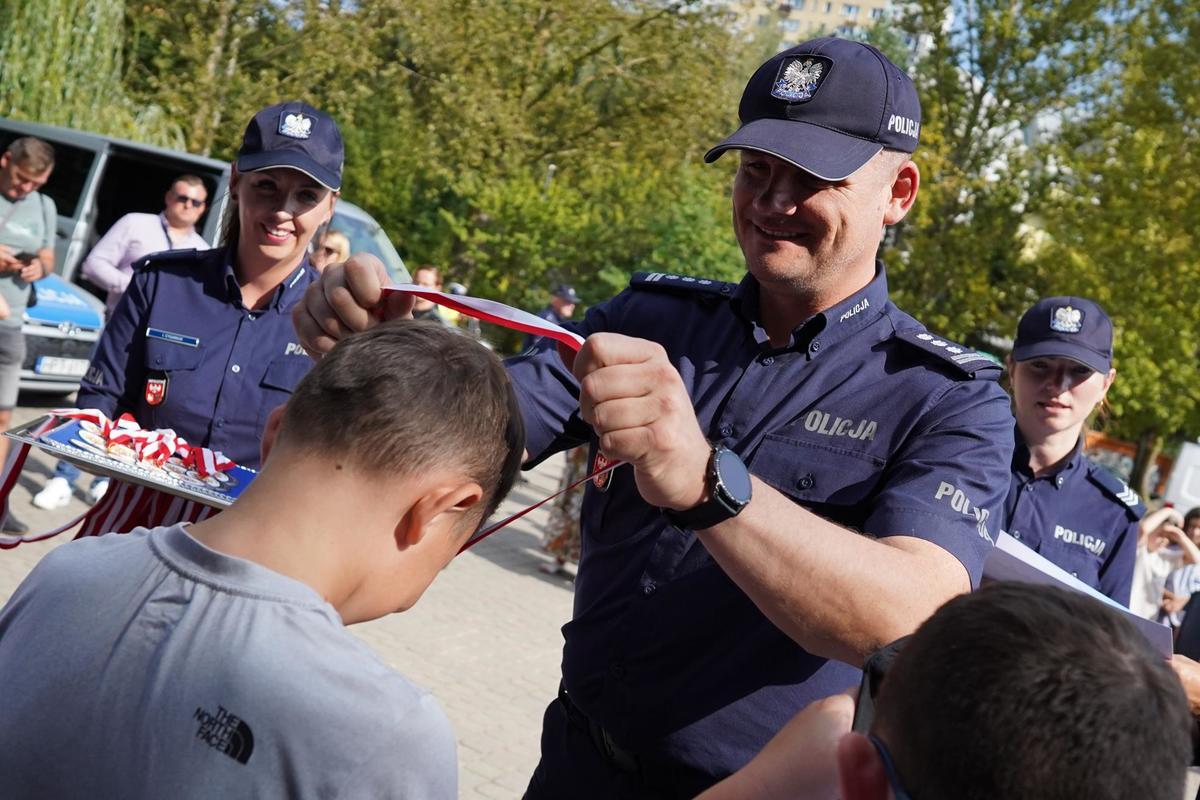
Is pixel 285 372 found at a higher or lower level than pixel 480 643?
higher

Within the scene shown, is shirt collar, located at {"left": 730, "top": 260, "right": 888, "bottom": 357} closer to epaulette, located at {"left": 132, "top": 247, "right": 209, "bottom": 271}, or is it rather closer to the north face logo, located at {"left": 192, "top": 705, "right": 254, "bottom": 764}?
the north face logo, located at {"left": 192, "top": 705, "right": 254, "bottom": 764}

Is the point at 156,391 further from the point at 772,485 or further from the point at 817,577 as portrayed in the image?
the point at 817,577

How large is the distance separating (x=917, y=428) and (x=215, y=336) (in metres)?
2.48

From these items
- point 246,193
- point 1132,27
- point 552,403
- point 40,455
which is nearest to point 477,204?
point 1132,27

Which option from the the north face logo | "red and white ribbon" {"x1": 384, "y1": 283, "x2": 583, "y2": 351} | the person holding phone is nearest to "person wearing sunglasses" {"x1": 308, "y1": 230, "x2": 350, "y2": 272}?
the person holding phone

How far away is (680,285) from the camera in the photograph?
2670 mm

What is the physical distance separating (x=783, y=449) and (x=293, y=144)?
222 cm

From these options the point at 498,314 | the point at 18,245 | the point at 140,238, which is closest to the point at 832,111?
the point at 498,314

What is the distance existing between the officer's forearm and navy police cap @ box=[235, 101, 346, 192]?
2.42m

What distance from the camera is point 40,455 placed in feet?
31.8

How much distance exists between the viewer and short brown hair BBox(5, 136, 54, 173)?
7.05m

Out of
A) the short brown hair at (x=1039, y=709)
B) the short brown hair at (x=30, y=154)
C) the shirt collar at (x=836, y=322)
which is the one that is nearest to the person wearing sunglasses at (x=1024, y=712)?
the short brown hair at (x=1039, y=709)

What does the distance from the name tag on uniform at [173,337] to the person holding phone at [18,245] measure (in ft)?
11.2

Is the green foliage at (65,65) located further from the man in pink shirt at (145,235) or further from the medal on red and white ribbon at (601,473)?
the medal on red and white ribbon at (601,473)
